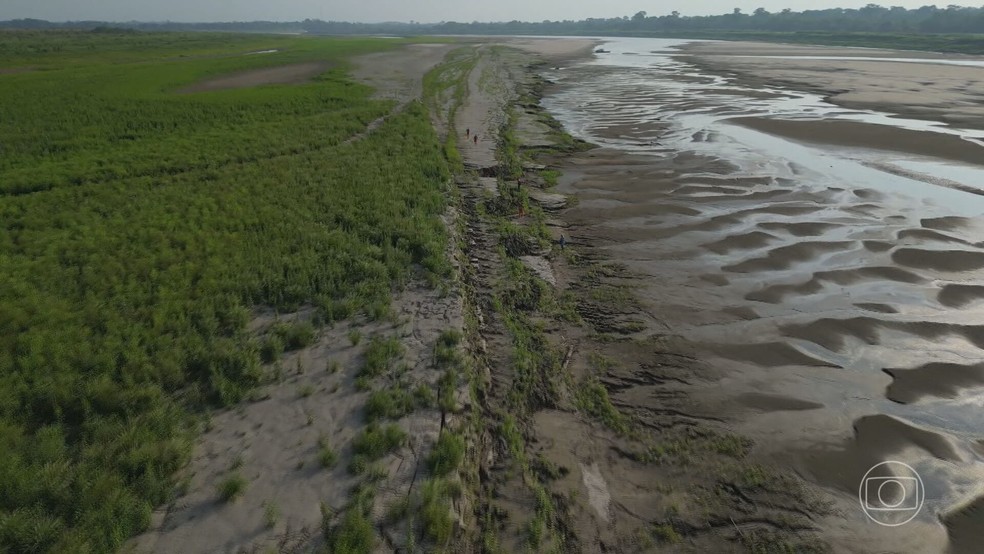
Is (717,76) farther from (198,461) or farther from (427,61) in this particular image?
(198,461)

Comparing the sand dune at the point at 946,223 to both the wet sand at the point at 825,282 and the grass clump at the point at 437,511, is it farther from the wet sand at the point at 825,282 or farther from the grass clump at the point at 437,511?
the grass clump at the point at 437,511

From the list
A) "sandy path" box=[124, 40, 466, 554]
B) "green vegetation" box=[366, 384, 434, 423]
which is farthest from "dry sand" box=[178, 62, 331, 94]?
"green vegetation" box=[366, 384, 434, 423]

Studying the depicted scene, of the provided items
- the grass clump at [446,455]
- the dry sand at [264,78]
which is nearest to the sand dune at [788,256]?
the grass clump at [446,455]

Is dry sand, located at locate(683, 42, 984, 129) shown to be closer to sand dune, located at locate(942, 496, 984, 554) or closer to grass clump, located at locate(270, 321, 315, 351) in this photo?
sand dune, located at locate(942, 496, 984, 554)

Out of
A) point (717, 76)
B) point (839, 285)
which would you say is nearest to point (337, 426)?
point (839, 285)

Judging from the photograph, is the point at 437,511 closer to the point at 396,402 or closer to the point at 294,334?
the point at 396,402
